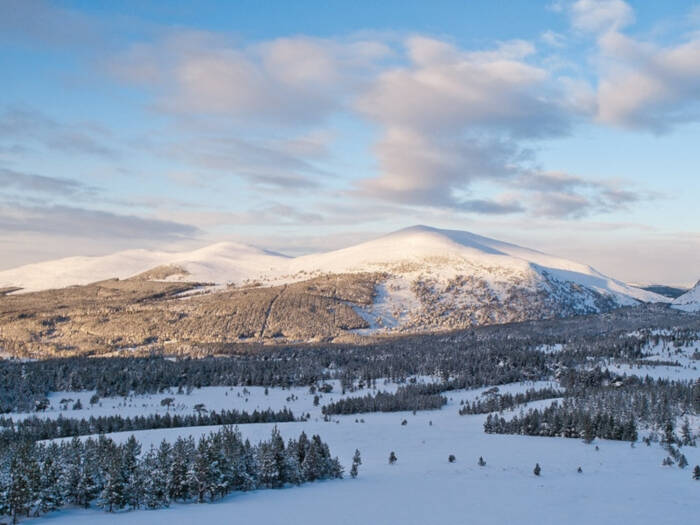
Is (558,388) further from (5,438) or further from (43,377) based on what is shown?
(43,377)

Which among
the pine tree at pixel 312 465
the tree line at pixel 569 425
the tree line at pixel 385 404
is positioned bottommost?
the tree line at pixel 385 404

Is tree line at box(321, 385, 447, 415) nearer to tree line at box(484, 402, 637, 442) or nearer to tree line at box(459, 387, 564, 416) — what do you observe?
tree line at box(459, 387, 564, 416)

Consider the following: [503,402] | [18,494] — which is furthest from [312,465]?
[503,402]

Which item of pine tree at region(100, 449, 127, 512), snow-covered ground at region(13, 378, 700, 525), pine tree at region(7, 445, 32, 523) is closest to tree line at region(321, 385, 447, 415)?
snow-covered ground at region(13, 378, 700, 525)

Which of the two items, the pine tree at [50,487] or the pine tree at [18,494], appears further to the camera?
the pine tree at [50,487]

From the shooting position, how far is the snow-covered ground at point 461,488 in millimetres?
55656

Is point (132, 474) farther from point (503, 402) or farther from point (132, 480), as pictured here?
point (503, 402)

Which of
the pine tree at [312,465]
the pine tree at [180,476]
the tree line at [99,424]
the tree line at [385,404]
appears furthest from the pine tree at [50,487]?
the tree line at [385,404]

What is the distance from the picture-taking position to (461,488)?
226ft

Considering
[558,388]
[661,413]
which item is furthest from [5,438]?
[558,388]

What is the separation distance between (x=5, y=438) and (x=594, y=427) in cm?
10319

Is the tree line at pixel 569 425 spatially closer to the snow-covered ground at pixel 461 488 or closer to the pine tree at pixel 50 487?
the snow-covered ground at pixel 461 488

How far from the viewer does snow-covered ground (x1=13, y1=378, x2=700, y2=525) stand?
55656mm

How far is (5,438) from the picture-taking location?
4562 inches
